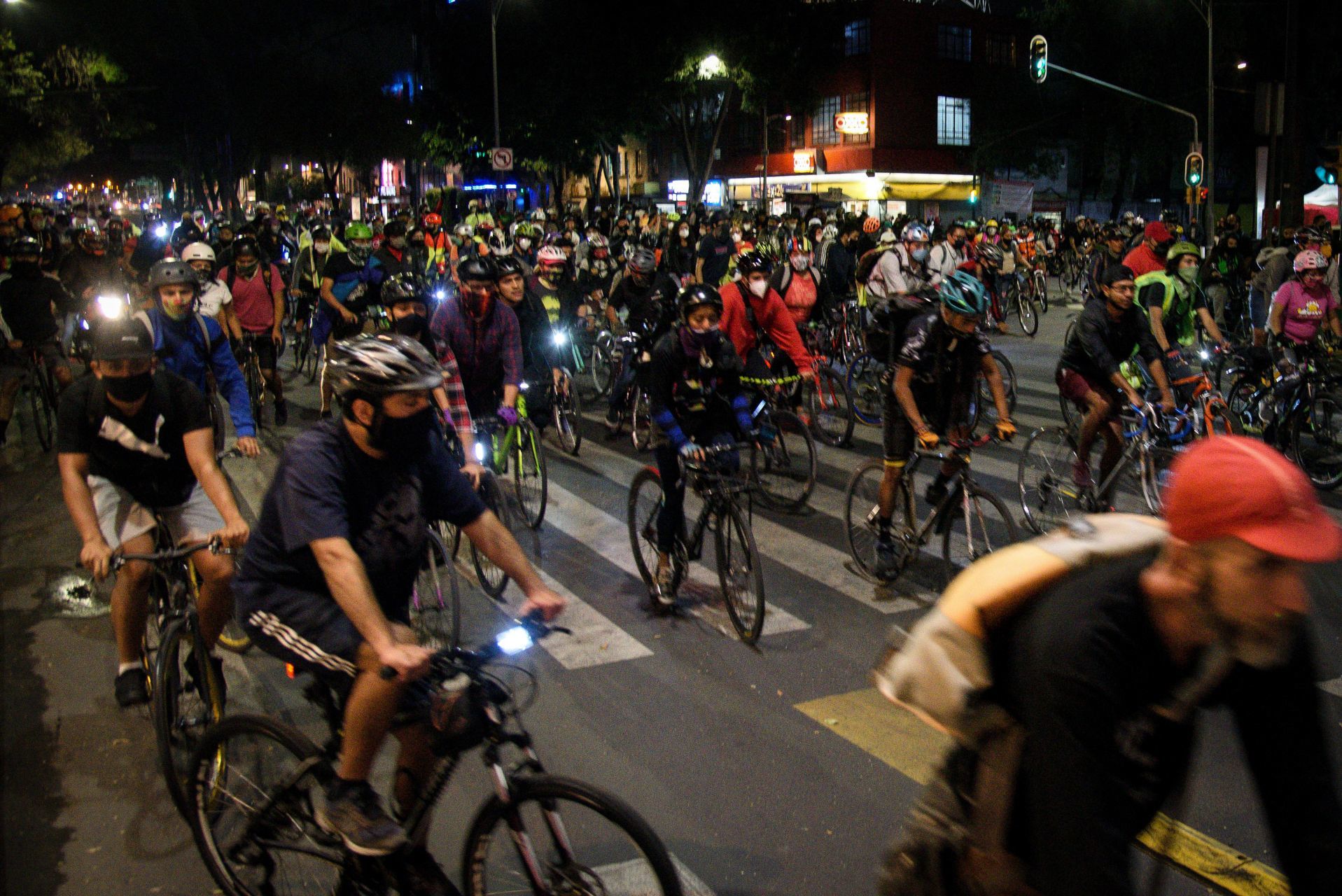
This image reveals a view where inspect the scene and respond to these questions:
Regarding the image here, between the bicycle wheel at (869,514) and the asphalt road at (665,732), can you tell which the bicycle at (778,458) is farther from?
the bicycle wheel at (869,514)

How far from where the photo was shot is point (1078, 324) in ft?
26.0

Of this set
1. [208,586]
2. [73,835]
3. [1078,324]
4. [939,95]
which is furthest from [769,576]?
[939,95]

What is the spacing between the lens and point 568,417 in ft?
37.1

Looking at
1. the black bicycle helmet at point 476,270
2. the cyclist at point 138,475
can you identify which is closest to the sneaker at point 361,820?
the cyclist at point 138,475

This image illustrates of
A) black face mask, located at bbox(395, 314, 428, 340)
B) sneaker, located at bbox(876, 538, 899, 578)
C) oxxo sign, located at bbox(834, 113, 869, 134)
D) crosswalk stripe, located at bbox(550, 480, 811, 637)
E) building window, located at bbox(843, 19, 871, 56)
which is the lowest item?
crosswalk stripe, located at bbox(550, 480, 811, 637)

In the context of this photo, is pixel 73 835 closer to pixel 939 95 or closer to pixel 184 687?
pixel 184 687

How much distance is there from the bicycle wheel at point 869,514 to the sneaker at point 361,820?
4.38 m

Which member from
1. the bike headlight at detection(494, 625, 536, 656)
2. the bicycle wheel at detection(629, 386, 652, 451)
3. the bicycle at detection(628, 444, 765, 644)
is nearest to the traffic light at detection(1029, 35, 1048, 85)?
the bicycle wheel at detection(629, 386, 652, 451)

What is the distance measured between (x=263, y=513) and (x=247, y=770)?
85 cm

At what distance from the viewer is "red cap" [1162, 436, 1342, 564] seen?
1730 millimetres

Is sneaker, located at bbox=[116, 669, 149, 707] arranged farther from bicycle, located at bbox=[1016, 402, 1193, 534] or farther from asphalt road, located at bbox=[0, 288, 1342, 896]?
bicycle, located at bbox=[1016, 402, 1193, 534]

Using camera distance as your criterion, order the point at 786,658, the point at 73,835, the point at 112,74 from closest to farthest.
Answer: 1. the point at 73,835
2. the point at 786,658
3. the point at 112,74

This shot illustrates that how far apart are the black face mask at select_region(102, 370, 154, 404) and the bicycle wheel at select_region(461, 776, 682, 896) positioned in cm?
273

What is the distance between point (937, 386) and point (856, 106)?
5010cm
